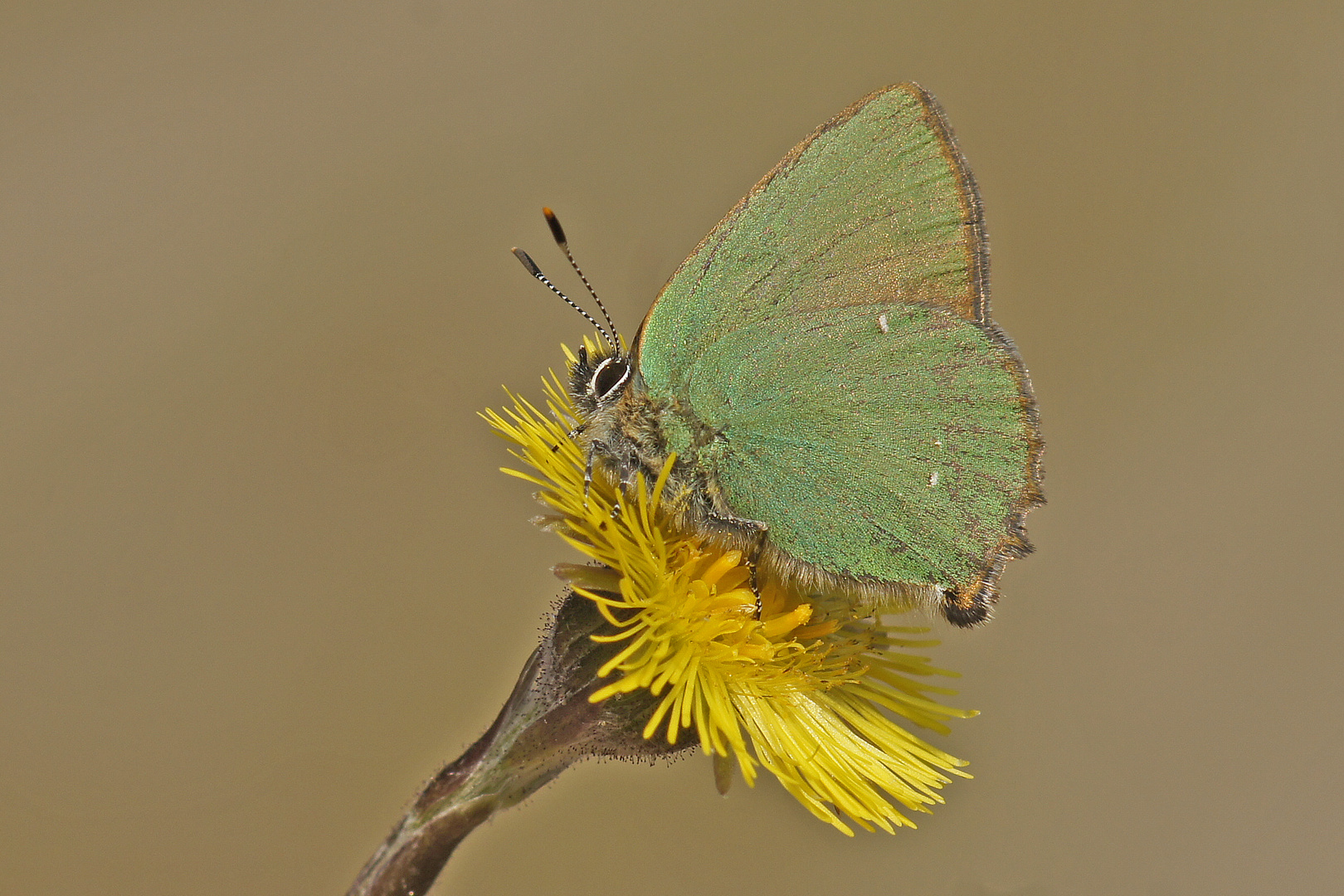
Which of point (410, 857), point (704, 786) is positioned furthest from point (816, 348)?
point (704, 786)

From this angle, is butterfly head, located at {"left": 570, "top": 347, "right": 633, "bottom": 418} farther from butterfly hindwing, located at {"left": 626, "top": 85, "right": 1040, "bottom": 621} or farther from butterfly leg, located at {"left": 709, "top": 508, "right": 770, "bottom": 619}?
butterfly leg, located at {"left": 709, "top": 508, "right": 770, "bottom": 619}

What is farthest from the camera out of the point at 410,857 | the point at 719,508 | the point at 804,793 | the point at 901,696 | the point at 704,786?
the point at 704,786

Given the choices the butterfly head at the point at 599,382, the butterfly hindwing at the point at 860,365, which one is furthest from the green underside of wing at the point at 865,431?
the butterfly head at the point at 599,382

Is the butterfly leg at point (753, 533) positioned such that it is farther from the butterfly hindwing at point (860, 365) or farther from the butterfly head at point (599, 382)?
the butterfly head at point (599, 382)

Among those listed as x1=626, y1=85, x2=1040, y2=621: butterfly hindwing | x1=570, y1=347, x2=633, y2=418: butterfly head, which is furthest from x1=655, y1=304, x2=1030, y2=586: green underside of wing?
x1=570, y1=347, x2=633, y2=418: butterfly head

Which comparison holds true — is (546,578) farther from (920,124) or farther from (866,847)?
(920,124)

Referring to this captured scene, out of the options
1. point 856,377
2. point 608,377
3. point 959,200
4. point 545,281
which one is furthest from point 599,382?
point 959,200
